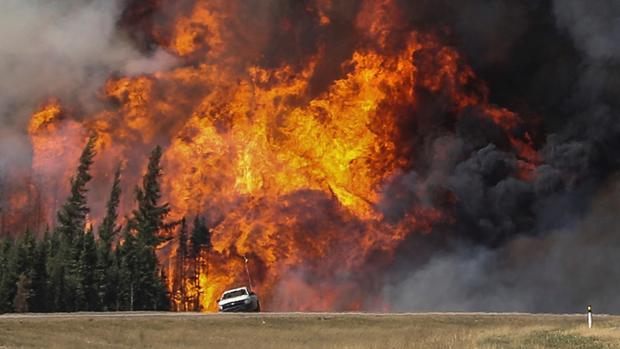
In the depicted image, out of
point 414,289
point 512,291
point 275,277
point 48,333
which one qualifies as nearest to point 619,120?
point 512,291

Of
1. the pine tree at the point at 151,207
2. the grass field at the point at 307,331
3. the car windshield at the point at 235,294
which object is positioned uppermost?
the pine tree at the point at 151,207

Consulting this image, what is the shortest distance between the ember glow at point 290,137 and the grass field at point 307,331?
3098cm

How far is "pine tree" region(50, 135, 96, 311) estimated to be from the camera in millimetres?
75438

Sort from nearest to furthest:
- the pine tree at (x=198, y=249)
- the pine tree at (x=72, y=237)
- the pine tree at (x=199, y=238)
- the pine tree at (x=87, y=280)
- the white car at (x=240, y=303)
Answer: the white car at (x=240, y=303) → the pine tree at (x=72, y=237) → the pine tree at (x=87, y=280) → the pine tree at (x=198, y=249) → the pine tree at (x=199, y=238)

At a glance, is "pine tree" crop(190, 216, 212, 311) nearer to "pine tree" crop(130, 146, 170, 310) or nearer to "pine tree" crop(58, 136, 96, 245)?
"pine tree" crop(130, 146, 170, 310)

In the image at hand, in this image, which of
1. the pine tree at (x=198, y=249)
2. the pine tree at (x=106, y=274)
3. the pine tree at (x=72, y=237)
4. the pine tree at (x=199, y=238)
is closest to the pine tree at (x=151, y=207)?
the pine tree at (x=199, y=238)

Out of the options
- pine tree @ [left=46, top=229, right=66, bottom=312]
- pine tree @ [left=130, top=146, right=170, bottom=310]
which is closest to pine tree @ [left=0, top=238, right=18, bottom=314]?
pine tree @ [left=46, top=229, right=66, bottom=312]

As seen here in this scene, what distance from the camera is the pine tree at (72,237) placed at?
75.4 m

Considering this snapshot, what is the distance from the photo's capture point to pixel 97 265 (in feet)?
258

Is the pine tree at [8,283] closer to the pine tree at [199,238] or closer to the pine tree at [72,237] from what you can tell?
the pine tree at [72,237]

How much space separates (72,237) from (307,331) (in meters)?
57.6

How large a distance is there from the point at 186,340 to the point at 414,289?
137 feet

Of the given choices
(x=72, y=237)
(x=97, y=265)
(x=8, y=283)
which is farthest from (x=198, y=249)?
(x=8, y=283)

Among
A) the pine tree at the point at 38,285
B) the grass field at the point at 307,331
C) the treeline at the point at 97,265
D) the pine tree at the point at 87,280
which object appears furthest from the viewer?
the pine tree at the point at 87,280
